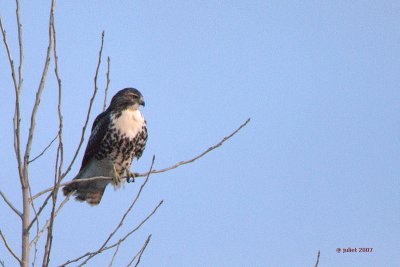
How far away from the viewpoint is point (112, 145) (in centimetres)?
791

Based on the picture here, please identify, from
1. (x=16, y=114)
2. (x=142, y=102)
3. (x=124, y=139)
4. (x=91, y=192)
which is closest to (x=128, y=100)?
(x=142, y=102)

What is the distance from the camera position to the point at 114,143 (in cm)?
790

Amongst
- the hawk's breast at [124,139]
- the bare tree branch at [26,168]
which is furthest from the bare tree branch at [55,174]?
the hawk's breast at [124,139]

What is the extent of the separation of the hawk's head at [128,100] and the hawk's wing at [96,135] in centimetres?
19

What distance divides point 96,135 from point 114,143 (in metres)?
0.33

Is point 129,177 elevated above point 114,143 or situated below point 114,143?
below

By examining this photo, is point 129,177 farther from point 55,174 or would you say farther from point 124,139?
point 55,174

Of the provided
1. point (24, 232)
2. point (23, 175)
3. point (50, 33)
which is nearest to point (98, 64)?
point (50, 33)

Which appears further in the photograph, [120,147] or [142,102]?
[142,102]

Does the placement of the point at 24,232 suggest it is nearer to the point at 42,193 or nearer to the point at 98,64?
the point at 42,193

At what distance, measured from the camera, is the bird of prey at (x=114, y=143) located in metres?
7.91

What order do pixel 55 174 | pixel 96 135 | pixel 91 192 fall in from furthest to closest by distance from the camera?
1. pixel 91 192
2. pixel 96 135
3. pixel 55 174

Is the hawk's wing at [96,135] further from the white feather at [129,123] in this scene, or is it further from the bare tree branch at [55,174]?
the bare tree branch at [55,174]

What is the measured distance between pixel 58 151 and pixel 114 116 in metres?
3.97
